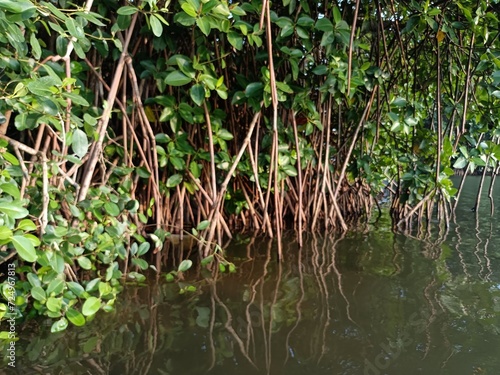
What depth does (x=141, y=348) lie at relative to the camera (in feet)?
3.70

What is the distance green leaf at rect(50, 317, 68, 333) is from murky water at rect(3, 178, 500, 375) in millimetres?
29

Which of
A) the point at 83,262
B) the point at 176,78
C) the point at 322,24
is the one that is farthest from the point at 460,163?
the point at 83,262

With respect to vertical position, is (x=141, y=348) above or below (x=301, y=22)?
below

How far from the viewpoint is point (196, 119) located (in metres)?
2.02

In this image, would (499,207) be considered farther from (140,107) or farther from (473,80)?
(140,107)

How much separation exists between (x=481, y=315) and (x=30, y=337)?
1.39 m

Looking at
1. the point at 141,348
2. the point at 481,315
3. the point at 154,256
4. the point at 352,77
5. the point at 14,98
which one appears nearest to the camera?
the point at 14,98

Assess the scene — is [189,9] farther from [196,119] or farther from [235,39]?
[196,119]

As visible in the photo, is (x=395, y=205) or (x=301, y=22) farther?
(x=395, y=205)

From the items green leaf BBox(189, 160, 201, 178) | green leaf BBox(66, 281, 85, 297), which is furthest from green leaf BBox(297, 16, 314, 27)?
green leaf BBox(66, 281, 85, 297)

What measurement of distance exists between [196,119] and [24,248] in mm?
1271

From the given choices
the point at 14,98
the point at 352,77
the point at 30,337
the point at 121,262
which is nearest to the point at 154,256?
the point at 121,262

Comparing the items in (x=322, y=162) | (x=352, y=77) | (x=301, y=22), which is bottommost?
(x=322, y=162)

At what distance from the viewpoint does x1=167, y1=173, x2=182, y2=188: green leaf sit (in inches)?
81.5
